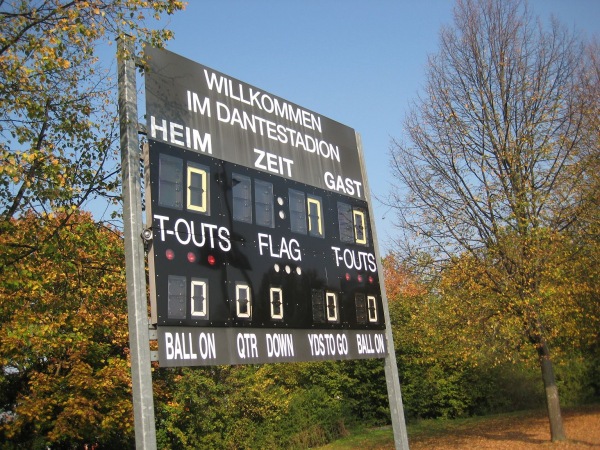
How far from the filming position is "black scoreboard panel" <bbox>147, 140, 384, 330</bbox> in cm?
802

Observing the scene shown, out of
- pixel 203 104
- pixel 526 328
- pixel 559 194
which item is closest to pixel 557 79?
pixel 559 194

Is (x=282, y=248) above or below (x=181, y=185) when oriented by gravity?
below

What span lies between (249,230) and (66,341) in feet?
32.9

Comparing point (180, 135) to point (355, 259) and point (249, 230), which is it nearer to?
point (249, 230)

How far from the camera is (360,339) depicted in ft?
36.2

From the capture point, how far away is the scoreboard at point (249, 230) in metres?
8.04

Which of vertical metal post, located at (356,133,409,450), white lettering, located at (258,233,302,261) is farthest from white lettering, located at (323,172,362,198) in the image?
white lettering, located at (258,233,302,261)

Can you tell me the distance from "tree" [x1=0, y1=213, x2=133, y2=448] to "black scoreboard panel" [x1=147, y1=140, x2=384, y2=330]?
A: 336cm

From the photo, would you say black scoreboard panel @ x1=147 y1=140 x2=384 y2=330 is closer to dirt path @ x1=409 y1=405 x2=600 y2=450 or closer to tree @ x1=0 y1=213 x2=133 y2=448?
tree @ x1=0 y1=213 x2=133 y2=448

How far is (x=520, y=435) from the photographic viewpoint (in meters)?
18.9

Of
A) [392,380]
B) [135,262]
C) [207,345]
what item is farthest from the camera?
[392,380]

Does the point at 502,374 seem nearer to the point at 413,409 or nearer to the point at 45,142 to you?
the point at 413,409

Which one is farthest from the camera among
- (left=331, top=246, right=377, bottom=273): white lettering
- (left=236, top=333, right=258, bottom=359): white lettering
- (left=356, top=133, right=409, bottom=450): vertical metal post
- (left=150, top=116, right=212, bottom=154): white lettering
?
(left=356, top=133, right=409, bottom=450): vertical metal post

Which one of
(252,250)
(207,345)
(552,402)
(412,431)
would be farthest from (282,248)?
(412,431)
